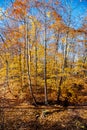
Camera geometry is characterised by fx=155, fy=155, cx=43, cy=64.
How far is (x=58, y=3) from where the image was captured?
1224 cm

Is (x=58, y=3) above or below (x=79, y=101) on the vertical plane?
above

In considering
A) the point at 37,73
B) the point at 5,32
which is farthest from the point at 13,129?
the point at 5,32

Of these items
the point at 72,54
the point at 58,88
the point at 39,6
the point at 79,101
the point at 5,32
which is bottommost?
the point at 79,101

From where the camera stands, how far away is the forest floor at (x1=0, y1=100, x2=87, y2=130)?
31.4 feet

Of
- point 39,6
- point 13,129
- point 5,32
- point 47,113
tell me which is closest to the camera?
point 13,129

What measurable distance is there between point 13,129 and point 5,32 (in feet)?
30.8

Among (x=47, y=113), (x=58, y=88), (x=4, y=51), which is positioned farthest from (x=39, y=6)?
(x=47, y=113)

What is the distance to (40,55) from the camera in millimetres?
18031

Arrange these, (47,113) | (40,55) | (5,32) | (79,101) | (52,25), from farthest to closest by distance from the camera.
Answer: (40,55), (5,32), (79,101), (52,25), (47,113)

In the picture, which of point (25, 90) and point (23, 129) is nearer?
point (23, 129)

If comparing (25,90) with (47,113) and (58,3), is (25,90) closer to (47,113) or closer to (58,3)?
(47,113)

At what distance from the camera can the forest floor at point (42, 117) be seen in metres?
9.58

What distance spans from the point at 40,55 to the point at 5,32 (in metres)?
4.90

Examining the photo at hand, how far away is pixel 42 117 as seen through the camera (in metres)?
10.7
